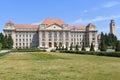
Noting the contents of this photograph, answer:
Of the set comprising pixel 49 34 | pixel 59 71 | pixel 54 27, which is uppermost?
pixel 54 27

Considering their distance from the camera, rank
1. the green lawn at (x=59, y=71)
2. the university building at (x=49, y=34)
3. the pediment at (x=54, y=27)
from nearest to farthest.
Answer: the green lawn at (x=59, y=71)
the pediment at (x=54, y=27)
the university building at (x=49, y=34)

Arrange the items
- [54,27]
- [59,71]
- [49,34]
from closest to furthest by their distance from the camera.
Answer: [59,71]
[54,27]
[49,34]

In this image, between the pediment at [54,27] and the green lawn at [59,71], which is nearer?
the green lawn at [59,71]

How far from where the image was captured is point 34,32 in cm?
13862

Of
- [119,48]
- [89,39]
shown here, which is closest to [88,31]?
[89,39]

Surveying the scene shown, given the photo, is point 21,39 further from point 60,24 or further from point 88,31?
point 88,31

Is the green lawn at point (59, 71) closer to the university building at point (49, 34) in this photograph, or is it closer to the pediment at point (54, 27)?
the university building at point (49, 34)

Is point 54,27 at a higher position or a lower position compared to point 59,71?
higher

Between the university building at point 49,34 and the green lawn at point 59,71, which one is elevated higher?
the university building at point 49,34

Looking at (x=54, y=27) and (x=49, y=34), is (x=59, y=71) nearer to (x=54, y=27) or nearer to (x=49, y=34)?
(x=54, y=27)

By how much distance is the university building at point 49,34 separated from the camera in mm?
133750

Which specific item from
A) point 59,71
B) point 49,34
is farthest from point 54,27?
point 59,71

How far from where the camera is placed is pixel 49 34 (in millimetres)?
134750

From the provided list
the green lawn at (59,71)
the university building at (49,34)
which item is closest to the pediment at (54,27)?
the university building at (49,34)
